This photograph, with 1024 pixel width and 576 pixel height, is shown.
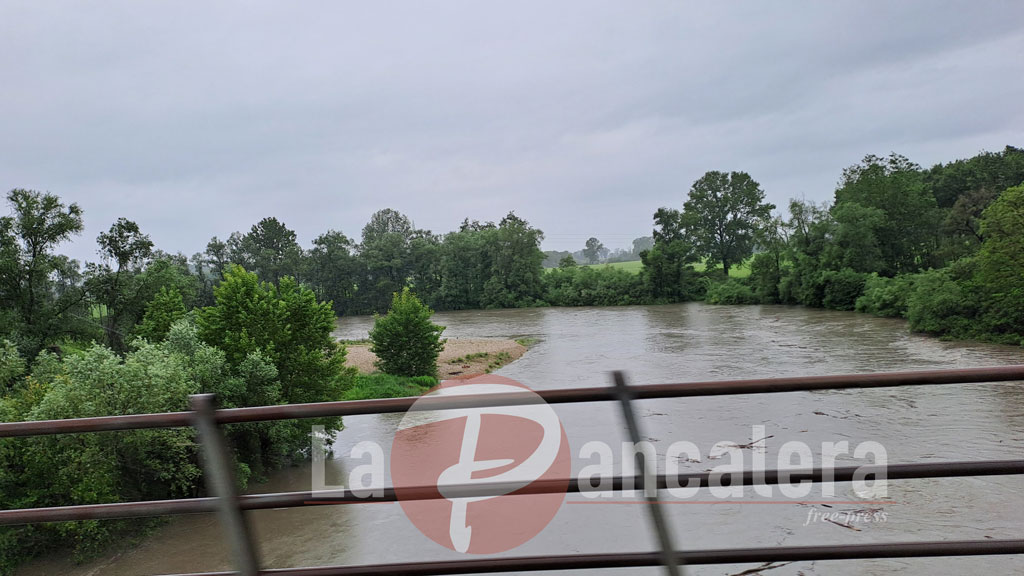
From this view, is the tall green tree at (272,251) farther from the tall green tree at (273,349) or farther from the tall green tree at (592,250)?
the tall green tree at (592,250)

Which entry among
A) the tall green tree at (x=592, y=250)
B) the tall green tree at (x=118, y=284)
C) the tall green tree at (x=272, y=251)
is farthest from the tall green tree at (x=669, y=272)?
the tall green tree at (x=592, y=250)

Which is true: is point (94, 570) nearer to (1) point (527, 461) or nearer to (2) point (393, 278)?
(1) point (527, 461)

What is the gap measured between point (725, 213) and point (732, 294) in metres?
17.2

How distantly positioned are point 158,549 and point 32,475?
2.05 metres

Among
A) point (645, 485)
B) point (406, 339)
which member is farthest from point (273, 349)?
point (645, 485)

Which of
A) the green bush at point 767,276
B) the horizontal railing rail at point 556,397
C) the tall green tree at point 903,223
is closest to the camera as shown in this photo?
the horizontal railing rail at point 556,397

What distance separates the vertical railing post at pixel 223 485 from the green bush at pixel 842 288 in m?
40.3

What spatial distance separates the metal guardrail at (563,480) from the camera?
1578 millimetres

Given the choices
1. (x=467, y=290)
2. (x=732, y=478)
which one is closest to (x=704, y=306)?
(x=467, y=290)

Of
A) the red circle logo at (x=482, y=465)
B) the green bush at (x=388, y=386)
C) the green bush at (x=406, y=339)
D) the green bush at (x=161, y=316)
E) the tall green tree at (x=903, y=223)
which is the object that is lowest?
the red circle logo at (x=482, y=465)

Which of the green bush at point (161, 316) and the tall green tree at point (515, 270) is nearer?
the green bush at point (161, 316)

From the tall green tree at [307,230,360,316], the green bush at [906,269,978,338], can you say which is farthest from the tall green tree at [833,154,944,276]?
the tall green tree at [307,230,360,316]

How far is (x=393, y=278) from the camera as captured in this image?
6744 cm

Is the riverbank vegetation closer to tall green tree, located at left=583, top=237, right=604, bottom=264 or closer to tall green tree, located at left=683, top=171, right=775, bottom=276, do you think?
tall green tree, located at left=683, top=171, right=775, bottom=276
